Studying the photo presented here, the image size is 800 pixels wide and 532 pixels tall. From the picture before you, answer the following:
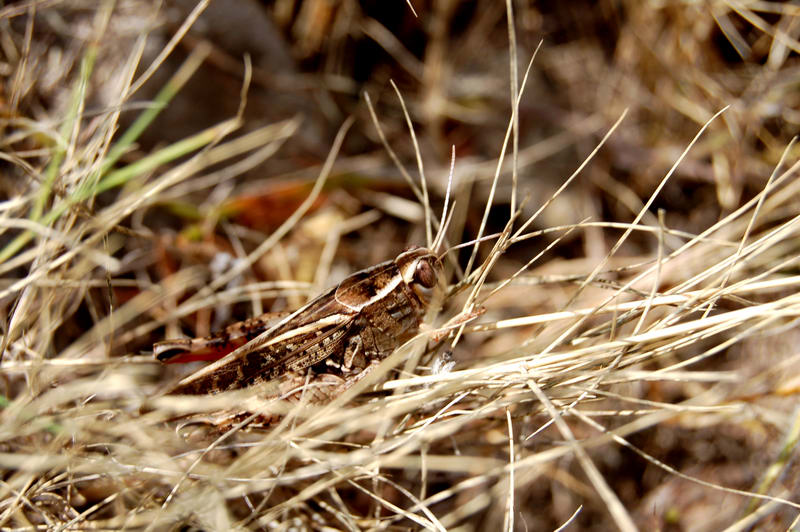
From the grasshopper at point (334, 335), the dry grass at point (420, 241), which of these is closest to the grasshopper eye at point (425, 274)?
the grasshopper at point (334, 335)

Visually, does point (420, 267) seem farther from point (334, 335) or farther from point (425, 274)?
point (334, 335)

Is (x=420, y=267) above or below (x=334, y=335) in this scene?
above

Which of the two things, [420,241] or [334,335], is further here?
[420,241]

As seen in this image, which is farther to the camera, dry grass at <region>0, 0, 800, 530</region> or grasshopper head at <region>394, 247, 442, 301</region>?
grasshopper head at <region>394, 247, 442, 301</region>

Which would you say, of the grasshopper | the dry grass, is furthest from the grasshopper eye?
the dry grass

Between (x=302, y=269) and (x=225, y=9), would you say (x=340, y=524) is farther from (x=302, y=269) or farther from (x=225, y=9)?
(x=225, y=9)

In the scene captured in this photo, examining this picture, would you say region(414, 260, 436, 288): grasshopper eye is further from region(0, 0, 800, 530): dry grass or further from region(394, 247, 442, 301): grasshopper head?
region(0, 0, 800, 530): dry grass

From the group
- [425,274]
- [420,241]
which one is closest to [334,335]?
[425,274]
